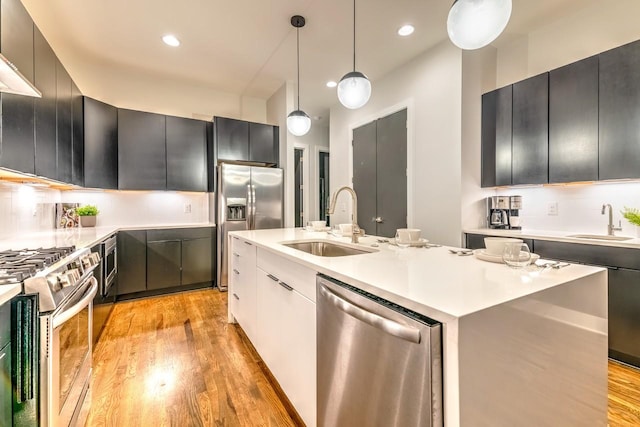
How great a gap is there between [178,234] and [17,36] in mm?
2423

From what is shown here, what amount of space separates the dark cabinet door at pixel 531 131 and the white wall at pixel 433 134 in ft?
1.74

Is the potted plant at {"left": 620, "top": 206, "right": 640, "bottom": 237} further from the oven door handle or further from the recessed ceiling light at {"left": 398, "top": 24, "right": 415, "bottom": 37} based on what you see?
the oven door handle

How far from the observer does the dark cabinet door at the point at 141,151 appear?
3543 millimetres

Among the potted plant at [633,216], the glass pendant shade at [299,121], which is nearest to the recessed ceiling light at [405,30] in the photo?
the glass pendant shade at [299,121]

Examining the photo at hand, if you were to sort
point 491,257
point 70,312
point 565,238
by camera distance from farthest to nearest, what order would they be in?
point 565,238 < point 491,257 < point 70,312

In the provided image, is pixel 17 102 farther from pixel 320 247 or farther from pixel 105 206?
pixel 105 206

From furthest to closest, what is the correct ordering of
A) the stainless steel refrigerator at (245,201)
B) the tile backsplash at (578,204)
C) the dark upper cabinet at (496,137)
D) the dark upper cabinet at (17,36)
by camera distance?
the stainless steel refrigerator at (245,201) < the dark upper cabinet at (496,137) < the tile backsplash at (578,204) < the dark upper cabinet at (17,36)

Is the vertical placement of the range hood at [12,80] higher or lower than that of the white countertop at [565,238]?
higher

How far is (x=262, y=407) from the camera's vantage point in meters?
1.62

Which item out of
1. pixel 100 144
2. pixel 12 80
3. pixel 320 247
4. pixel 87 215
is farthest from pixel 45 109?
pixel 320 247

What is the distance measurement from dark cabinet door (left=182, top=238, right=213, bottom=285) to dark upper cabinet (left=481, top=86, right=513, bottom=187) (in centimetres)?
351

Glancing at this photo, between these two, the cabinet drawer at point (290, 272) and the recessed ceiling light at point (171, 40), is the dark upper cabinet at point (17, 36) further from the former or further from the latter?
the cabinet drawer at point (290, 272)

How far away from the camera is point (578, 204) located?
2631mm

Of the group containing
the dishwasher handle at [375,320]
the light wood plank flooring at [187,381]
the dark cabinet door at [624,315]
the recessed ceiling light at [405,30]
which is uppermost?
the recessed ceiling light at [405,30]
